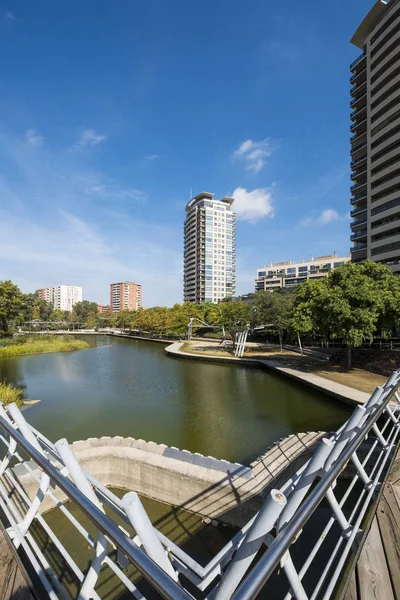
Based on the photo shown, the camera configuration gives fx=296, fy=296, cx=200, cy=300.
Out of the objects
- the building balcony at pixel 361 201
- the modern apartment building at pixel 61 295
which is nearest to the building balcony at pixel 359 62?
the building balcony at pixel 361 201

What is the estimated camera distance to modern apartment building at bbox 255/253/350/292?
78.4 metres

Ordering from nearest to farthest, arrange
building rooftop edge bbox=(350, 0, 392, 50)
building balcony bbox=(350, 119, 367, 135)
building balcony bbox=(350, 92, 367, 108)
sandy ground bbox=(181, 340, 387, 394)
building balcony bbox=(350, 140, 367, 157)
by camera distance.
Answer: sandy ground bbox=(181, 340, 387, 394) → building rooftop edge bbox=(350, 0, 392, 50) → building balcony bbox=(350, 92, 367, 108) → building balcony bbox=(350, 140, 367, 157) → building balcony bbox=(350, 119, 367, 135)

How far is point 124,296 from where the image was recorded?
6284 inches

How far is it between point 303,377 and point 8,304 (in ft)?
106

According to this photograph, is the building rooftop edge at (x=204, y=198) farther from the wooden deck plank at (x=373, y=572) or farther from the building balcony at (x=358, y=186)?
the wooden deck plank at (x=373, y=572)

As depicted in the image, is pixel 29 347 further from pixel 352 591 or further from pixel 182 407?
pixel 352 591

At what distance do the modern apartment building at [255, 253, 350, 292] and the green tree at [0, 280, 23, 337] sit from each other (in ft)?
194

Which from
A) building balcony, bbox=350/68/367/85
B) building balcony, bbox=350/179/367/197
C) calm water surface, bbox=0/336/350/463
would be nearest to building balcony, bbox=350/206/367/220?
building balcony, bbox=350/179/367/197

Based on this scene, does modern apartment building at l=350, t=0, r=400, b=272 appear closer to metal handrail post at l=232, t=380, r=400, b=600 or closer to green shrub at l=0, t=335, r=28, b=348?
metal handrail post at l=232, t=380, r=400, b=600

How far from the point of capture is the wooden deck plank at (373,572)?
71.8 inches

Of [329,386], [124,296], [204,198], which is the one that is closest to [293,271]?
[204,198]

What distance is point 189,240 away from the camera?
3964 inches

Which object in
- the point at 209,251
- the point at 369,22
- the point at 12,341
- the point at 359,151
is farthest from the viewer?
the point at 209,251

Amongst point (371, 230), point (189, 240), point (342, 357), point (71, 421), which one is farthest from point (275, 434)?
point (189, 240)
